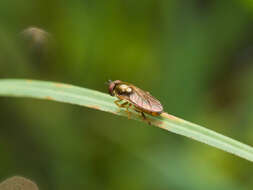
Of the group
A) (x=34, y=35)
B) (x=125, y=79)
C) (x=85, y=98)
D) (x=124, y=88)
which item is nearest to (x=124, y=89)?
(x=124, y=88)

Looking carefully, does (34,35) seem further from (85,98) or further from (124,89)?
(85,98)

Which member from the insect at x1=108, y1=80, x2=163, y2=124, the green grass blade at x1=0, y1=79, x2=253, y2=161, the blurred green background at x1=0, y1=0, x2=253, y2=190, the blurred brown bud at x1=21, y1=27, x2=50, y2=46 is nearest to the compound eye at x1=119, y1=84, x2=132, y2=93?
the insect at x1=108, y1=80, x2=163, y2=124

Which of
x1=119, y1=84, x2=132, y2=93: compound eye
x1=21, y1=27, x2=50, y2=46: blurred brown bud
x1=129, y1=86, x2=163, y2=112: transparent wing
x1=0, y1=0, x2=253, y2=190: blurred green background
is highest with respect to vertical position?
x1=21, y1=27, x2=50, y2=46: blurred brown bud

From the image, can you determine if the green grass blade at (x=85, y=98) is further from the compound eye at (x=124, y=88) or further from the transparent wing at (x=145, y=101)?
the compound eye at (x=124, y=88)

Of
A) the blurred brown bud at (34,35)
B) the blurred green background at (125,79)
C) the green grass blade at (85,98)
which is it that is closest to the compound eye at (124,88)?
the green grass blade at (85,98)

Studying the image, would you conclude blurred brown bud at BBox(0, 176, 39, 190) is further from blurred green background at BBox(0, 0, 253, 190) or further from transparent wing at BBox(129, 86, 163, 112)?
transparent wing at BBox(129, 86, 163, 112)

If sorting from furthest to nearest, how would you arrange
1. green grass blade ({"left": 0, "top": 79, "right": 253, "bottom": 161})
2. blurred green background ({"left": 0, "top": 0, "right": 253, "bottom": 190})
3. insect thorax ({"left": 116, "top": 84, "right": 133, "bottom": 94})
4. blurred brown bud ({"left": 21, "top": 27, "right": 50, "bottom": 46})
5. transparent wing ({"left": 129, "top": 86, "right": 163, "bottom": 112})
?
blurred brown bud ({"left": 21, "top": 27, "right": 50, "bottom": 46}) → blurred green background ({"left": 0, "top": 0, "right": 253, "bottom": 190}) → insect thorax ({"left": 116, "top": 84, "right": 133, "bottom": 94}) → transparent wing ({"left": 129, "top": 86, "right": 163, "bottom": 112}) → green grass blade ({"left": 0, "top": 79, "right": 253, "bottom": 161})
